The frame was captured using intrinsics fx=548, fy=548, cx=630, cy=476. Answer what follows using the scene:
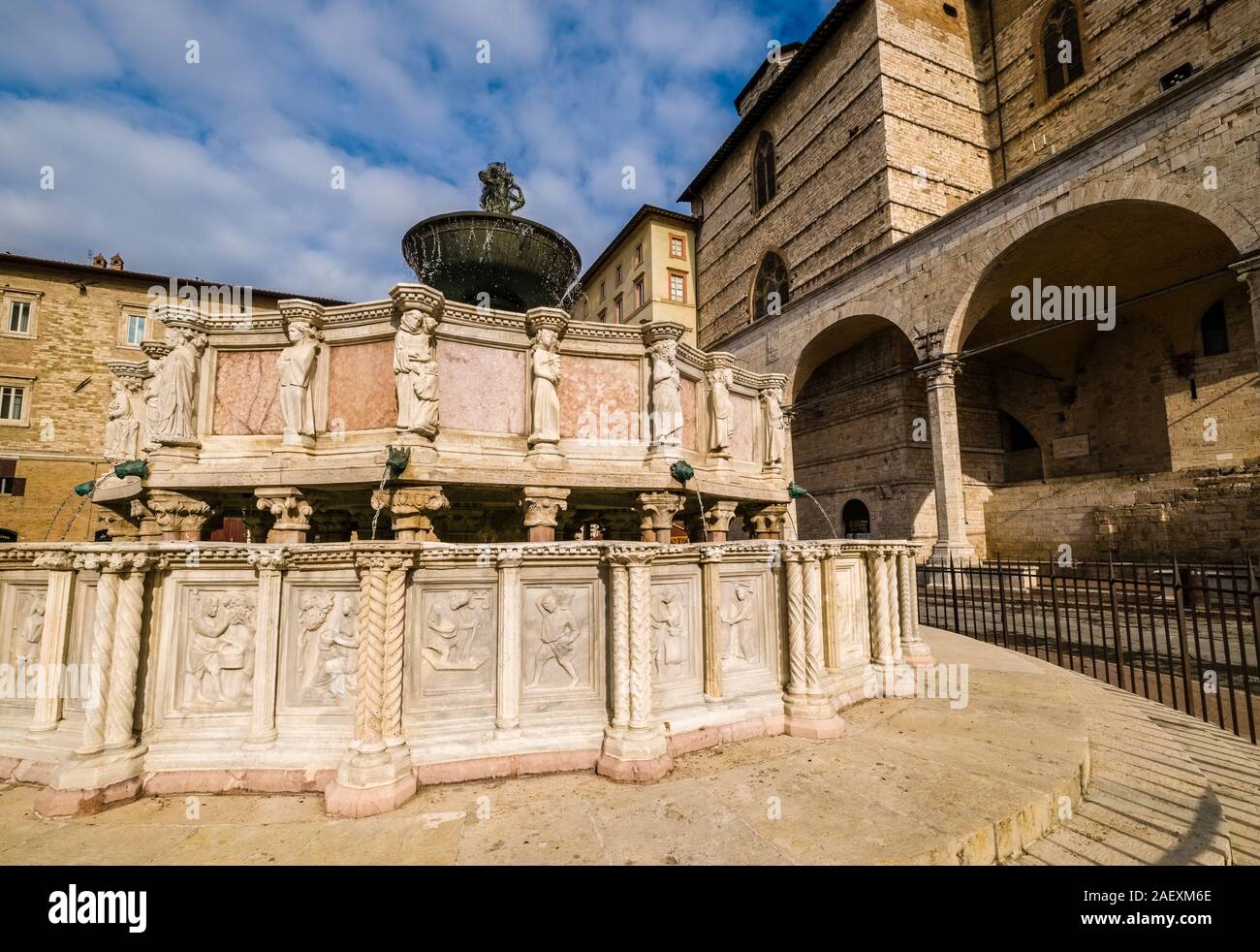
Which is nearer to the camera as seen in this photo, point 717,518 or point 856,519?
point 717,518

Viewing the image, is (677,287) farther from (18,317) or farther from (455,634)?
(455,634)

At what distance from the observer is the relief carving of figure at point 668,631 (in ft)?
13.1

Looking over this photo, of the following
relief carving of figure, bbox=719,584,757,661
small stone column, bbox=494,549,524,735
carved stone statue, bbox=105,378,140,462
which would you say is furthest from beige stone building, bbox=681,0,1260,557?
carved stone statue, bbox=105,378,140,462

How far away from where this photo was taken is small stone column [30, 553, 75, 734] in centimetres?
354

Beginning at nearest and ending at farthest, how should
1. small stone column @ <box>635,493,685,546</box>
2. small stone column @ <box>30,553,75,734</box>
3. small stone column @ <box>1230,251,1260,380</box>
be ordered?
small stone column @ <box>30,553,75,734</box> < small stone column @ <box>635,493,685,546</box> < small stone column @ <box>1230,251,1260,380</box>

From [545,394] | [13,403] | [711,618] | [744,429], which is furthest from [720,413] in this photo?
[13,403]

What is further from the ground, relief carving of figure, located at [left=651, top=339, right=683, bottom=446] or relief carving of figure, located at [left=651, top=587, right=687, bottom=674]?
relief carving of figure, located at [left=651, top=339, right=683, bottom=446]

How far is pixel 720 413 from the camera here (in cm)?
709

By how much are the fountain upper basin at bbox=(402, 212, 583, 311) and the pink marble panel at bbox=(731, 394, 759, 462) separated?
3728 mm

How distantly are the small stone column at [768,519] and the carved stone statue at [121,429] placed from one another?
8.64 meters

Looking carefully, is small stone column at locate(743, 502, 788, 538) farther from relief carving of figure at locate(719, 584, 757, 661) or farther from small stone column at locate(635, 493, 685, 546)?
relief carving of figure at locate(719, 584, 757, 661)

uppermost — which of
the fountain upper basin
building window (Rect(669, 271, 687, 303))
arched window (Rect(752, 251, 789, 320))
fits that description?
building window (Rect(669, 271, 687, 303))

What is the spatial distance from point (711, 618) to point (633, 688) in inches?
33.9

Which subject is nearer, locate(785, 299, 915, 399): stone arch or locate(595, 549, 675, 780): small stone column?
locate(595, 549, 675, 780): small stone column
